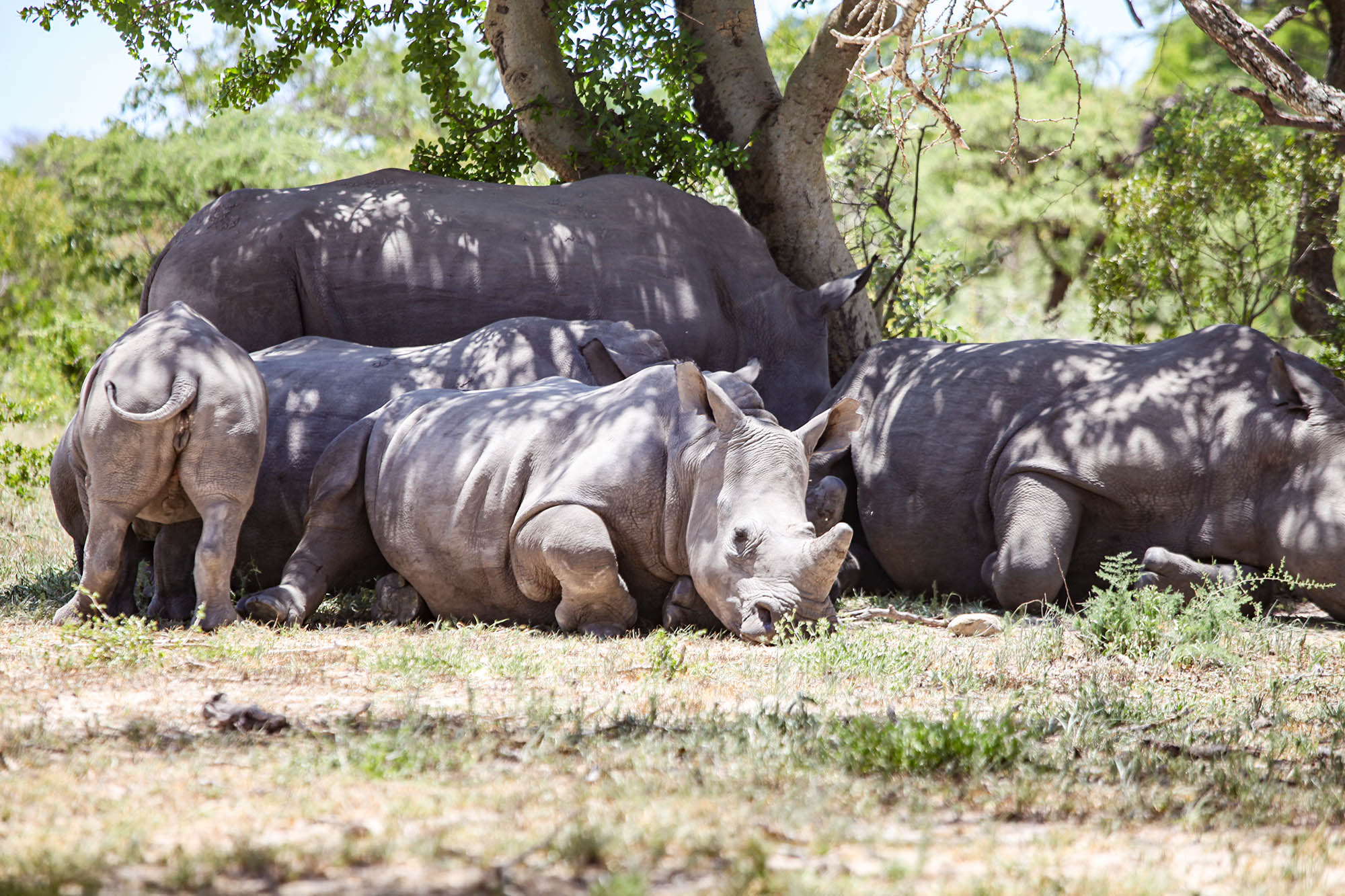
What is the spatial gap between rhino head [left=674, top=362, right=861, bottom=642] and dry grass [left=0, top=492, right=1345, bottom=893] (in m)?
0.22

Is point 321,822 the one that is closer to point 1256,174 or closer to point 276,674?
point 276,674

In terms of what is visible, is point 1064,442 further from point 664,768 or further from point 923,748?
point 664,768

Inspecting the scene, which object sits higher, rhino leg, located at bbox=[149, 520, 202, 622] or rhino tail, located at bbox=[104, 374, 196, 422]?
rhino tail, located at bbox=[104, 374, 196, 422]

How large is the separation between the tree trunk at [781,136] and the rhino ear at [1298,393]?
3.65 m

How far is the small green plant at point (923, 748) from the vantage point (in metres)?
4.06

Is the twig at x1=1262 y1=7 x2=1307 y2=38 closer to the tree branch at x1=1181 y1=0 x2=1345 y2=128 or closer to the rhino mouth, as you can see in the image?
the tree branch at x1=1181 y1=0 x2=1345 y2=128

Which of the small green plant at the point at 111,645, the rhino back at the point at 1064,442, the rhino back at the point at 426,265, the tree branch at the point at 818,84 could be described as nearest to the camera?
the small green plant at the point at 111,645

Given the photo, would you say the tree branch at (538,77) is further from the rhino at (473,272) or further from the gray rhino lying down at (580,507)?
the gray rhino lying down at (580,507)

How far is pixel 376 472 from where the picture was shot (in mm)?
7594

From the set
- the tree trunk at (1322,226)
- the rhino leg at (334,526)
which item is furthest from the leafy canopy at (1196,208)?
the rhino leg at (334,526)

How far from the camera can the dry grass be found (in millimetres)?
3100

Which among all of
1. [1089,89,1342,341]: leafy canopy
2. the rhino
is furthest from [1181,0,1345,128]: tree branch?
[1089,89,1342,341]: leafy canopy

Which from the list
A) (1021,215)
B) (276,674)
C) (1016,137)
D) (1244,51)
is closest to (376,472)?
(276,674)

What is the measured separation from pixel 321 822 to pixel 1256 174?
10.8m
